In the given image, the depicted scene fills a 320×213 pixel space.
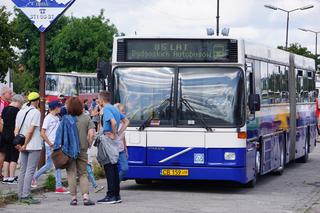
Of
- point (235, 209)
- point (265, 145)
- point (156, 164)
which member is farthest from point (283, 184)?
point (235, 209)

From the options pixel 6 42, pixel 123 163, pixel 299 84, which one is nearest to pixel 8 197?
pixel 123 163

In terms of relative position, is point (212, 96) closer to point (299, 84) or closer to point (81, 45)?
point (299, 84)

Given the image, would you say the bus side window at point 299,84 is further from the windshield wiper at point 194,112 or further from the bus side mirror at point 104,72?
the bus side mirror at point 104,72

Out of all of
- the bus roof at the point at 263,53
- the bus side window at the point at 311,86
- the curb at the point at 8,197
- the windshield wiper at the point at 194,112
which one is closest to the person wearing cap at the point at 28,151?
the curb at the point at 8,197

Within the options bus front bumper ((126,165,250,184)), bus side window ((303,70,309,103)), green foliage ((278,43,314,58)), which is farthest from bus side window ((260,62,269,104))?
green foliage ((278,43,314,58))

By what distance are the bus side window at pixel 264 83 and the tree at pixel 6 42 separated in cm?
2273

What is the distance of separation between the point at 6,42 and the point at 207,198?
2738 cm

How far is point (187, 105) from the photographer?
53.5 ft

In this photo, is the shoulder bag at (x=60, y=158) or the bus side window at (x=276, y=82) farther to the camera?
the bus side window at (x=276, y=82)

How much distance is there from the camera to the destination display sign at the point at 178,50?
1650cm

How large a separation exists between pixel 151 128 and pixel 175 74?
1097 millimetres

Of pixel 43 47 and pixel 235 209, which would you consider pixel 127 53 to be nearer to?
pixel 43 47

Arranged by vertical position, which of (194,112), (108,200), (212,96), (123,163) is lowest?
(108,200)

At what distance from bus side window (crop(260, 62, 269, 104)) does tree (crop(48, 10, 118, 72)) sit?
55.4 m
